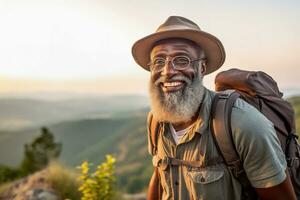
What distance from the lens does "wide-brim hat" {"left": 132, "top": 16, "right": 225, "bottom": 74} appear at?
2.69 m

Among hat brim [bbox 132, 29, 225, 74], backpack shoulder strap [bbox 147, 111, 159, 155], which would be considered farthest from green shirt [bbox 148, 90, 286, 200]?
hat brim [bbox 132, 29, 225, 74]

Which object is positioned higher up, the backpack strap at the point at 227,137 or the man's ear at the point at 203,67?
the man's ear at the point at 203,67

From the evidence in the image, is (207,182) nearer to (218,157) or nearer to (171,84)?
(218,157)

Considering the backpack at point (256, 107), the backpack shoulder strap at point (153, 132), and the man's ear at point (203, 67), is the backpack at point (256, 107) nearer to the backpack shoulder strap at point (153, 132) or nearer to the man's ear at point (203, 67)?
the man's ear at point (203, 67)

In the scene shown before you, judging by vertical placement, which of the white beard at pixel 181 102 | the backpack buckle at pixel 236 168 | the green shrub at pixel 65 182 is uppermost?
the white beard at pixel 181 102

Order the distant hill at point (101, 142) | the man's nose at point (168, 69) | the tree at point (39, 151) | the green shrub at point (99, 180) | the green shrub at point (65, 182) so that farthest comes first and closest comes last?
the distant hill at point (101, 142) → the tree at point (39, 151) → the green shrub at point (65, 182) → the green shrub at point (99, 180) → the man's nose at point (168, 69)

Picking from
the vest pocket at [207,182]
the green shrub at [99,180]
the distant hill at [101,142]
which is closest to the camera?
the vest pocket at [207,182]

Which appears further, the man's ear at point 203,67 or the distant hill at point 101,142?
the distant hill at point 101,142

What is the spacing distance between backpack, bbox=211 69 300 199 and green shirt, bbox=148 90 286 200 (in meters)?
A: 0.04

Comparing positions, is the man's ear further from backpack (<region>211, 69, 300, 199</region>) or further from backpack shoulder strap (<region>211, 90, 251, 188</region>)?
backpack shoulder strap (<region>211, 90, 251, 188</region>)

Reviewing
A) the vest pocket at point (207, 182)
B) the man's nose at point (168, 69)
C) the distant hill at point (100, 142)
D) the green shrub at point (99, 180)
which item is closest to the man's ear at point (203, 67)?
the man's nose at point (168, 69)

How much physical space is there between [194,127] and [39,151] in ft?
42.8

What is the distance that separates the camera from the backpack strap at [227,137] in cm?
240

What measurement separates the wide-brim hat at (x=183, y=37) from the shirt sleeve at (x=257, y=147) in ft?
1.77
